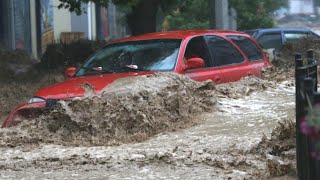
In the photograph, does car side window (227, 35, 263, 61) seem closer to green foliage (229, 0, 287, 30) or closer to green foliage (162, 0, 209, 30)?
green foliage (162, 0, 209, 30)

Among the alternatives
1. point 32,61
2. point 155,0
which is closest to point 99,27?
point 155,0

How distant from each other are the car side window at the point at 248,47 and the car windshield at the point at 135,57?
1.50m

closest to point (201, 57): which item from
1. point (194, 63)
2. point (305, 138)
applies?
point (194, 63)

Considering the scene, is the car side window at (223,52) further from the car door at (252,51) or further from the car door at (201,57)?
the car door at (252,51)

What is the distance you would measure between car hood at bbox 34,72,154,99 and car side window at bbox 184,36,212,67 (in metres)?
1.12

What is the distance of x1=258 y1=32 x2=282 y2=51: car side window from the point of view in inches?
717

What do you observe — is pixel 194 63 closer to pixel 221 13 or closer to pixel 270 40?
pixel 221 13

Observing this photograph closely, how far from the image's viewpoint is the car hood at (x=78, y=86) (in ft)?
21.7

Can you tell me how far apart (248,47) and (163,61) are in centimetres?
218

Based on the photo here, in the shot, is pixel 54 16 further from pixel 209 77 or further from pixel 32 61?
pixel 209 77

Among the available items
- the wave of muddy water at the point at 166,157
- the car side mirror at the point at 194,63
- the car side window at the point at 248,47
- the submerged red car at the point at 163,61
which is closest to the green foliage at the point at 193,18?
the car side window at the point at 248,47

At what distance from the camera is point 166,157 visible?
4.84 metres

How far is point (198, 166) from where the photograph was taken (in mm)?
4691

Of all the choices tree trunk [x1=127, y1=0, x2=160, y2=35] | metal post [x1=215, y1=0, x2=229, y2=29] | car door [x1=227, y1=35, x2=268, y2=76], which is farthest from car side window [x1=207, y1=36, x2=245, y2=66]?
tree trunk [x1=127, y1=0, x2=160, y2=35]
